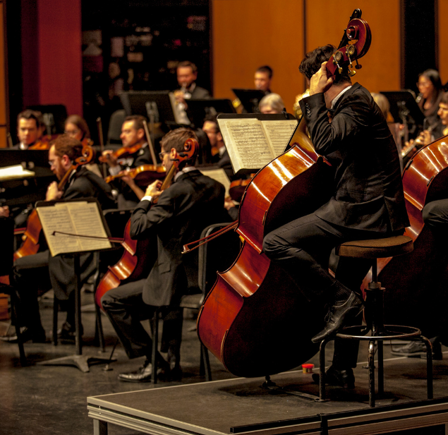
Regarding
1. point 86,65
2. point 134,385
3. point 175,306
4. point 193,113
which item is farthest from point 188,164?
point 86,65

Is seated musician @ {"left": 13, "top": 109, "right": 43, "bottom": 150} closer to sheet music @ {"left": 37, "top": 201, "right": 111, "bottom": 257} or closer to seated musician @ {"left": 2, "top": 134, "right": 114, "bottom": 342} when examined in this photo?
seated musician @ {"left": 2, "top": 134, "right": 114, "bottom": 342}

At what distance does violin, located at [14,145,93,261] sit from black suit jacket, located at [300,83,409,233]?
243cm

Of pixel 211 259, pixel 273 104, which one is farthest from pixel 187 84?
pixel 211 259

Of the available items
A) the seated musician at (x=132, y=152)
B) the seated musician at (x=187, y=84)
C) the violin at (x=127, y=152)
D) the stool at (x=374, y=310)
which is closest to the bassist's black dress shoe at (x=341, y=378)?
the stool at (x=374, y=310)

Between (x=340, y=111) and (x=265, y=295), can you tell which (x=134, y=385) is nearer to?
(x=265, y=295)

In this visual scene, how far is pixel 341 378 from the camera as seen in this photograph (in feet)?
10.1

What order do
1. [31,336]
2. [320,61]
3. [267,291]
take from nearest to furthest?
[320,61] → [267,291] → [31,336]

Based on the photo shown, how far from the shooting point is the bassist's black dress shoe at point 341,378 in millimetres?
3076

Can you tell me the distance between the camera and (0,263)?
447 centimetres

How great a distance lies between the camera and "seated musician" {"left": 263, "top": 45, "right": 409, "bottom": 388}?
275cm

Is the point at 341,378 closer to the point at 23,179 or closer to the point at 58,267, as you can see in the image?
the point at 58,267

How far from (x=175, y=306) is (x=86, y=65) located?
603cm

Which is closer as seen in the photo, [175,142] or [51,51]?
[175,142]

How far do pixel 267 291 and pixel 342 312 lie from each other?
305mm
